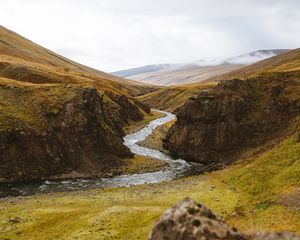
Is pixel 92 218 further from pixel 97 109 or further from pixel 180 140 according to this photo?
pixel 180 140

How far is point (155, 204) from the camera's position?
6156 centimetres

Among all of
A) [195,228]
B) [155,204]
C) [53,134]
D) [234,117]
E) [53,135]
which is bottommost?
[155,204]

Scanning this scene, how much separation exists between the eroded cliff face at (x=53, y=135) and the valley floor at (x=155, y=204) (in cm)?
1850

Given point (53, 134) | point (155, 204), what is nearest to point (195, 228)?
point (155, 204)

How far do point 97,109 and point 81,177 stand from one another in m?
28.8

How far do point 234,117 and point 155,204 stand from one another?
61.3 m

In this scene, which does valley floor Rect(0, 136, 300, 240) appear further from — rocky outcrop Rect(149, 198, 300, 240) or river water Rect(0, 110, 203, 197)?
rocky outcrop Rect(149, 198, 300, 240)

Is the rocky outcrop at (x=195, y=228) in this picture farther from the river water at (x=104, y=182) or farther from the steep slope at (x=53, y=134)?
the steep slope at (x=53, y=134)

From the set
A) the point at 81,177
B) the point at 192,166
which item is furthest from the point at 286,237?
the point at 192,166

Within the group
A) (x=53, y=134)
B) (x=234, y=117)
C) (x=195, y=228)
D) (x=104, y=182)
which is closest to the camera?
(x=195, y=228)

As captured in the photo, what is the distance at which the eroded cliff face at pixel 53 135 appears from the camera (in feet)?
291

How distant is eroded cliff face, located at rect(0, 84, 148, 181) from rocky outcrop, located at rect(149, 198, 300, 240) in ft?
220

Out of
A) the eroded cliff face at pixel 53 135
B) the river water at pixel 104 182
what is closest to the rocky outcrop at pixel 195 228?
the river water at pixel 104 182

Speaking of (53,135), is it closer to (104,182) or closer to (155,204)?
(104,182)
